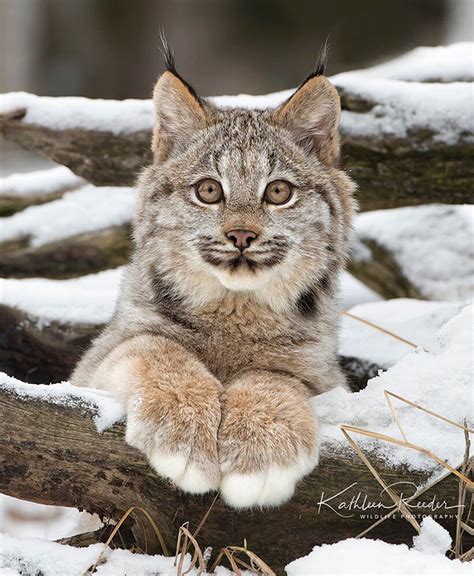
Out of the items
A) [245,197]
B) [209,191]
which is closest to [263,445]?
[245,197]

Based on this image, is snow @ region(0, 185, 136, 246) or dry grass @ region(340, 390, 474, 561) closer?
dry grass @ region(340, 390, 474, 561)

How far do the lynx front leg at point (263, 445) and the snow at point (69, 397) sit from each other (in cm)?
35

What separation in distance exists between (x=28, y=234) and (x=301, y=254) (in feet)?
9.66

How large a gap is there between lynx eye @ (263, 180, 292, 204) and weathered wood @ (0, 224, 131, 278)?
2502 mm

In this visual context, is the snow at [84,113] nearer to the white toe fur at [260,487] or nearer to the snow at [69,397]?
the snow at [69,397]

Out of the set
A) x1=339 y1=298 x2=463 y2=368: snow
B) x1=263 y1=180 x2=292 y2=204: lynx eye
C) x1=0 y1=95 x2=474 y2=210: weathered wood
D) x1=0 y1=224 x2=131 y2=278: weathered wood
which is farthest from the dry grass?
x1=0 y1=224 x2=131 y2=278: weathered wood

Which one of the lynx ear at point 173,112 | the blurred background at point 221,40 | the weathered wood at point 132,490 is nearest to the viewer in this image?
the weathered wood at point 132,490

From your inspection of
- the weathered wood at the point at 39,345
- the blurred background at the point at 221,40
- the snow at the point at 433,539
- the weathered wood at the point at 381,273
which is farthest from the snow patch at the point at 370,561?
the blurred background at the point at 221,40

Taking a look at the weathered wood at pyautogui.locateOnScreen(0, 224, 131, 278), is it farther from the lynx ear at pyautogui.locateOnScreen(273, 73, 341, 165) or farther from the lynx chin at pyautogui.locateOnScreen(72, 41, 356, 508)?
the lynx ear at pyautogui.locateOnScreen(273, 73, 341, 165)

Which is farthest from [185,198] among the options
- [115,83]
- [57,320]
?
[115,83]

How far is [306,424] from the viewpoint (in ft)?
9.14

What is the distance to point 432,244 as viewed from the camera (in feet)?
19.3

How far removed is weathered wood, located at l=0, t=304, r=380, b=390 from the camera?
5031 mm

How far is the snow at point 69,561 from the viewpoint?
2535mm
